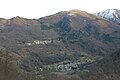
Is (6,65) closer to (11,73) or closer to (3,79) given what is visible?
(11,73)

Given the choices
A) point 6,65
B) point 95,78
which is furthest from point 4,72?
point 95,78

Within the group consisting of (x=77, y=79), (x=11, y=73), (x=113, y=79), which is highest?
(x=11, y=73)

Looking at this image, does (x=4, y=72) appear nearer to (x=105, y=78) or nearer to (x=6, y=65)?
(x=6, y=65)

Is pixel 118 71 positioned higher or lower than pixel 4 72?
lower

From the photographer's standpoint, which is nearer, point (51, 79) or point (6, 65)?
point (6, 65)

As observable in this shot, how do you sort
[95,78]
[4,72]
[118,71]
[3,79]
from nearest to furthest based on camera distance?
[3,79] → [4,72] → [95,78] → [118,71]

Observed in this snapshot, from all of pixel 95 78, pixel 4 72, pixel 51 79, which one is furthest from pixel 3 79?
pixel 51 79

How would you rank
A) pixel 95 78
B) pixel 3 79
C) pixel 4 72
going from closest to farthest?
pixel 3 79, pixel 4 72, pixel 95 78

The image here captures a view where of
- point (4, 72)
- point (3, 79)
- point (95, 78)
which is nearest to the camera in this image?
point (3, 79)

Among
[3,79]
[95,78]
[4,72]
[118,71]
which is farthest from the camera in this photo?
[118,71]
